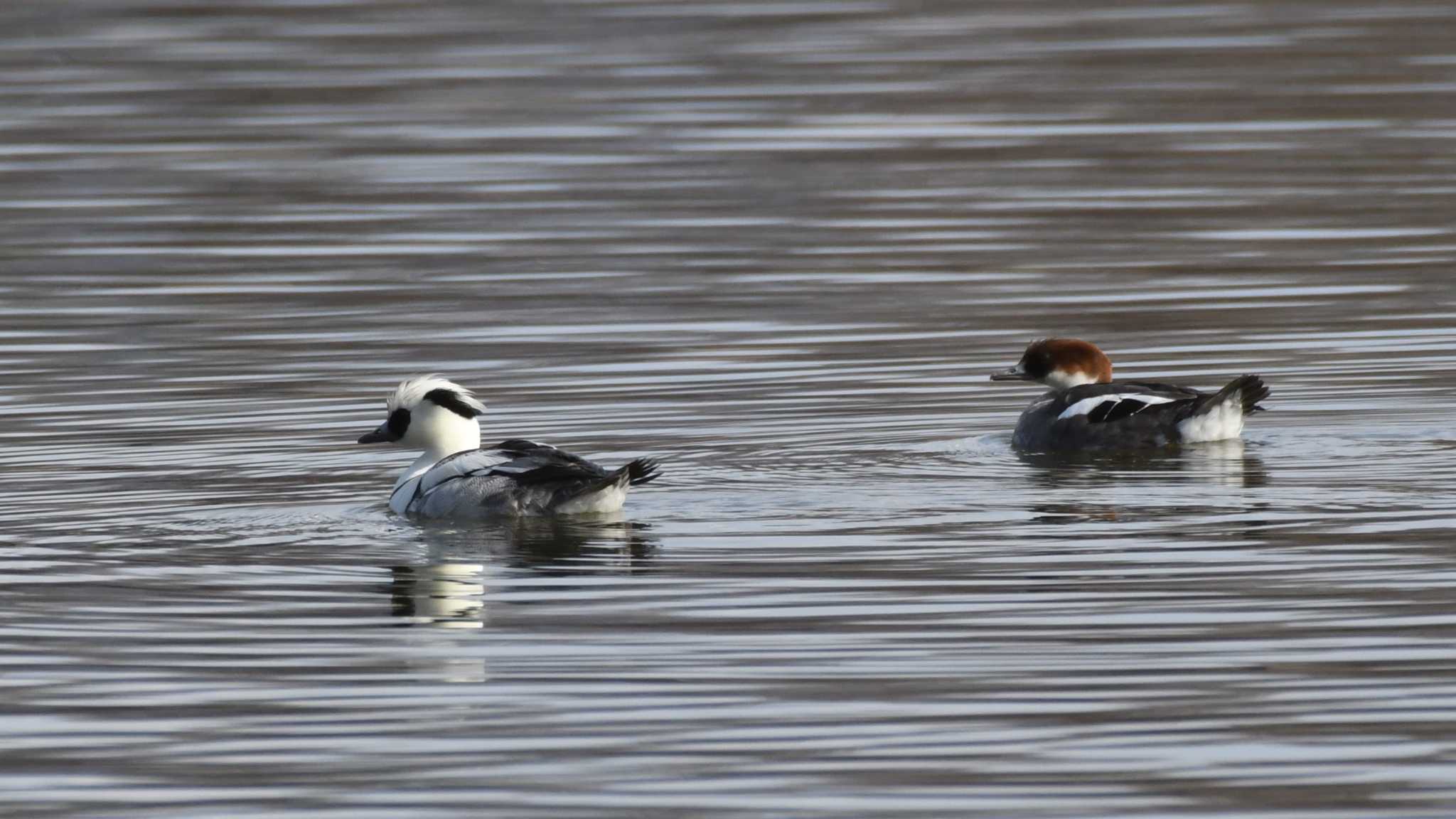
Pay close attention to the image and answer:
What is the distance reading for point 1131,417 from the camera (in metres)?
13.5

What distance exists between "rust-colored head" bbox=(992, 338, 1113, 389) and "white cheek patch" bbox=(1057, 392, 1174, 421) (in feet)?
2.58

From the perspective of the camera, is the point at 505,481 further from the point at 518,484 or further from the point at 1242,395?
the point at 1242,395

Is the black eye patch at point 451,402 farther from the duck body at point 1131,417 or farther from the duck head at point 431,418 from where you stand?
the duck body at point 1131,417

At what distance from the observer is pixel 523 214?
2077cm

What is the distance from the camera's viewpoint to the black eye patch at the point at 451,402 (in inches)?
488

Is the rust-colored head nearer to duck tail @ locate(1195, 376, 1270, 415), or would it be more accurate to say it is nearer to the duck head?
duck tail @ locate(1195, 376, 1270, 415)

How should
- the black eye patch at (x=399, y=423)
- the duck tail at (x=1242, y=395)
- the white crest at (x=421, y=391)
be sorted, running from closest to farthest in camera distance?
1. the white crest at (x=421, y=391)
2. the black eye patch at (x=399, y=423)
3. the duck tail at (x=1242, y=395)

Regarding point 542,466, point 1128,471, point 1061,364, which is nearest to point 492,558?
point 542,466

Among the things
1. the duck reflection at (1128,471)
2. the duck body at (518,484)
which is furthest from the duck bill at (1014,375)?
the duck body at (518,484)

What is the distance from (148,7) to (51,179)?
1136 cm

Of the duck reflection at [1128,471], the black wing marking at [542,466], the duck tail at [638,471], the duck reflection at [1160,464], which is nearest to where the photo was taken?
the duck tail at [638,471]

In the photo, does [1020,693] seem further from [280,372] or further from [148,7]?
[148,7]

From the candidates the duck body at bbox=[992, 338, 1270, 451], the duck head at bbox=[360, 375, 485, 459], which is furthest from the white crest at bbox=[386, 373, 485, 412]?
the duck body at bbox=[992, 338, 1270, 451]

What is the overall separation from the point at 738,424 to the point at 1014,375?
1.66 meters
